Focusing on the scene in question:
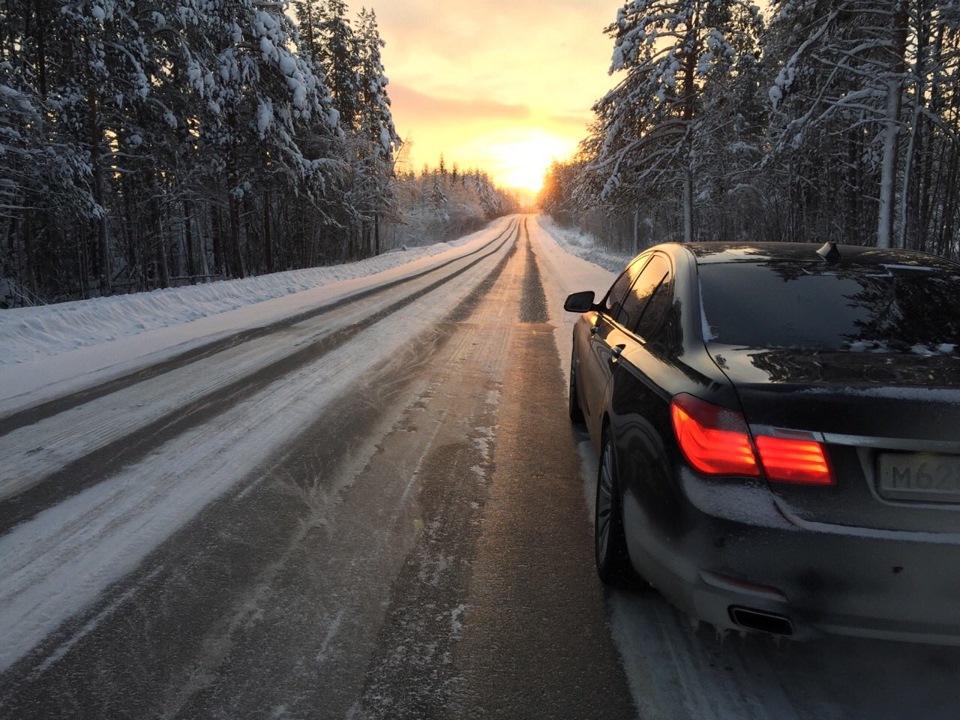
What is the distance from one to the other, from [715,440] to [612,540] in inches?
34.4

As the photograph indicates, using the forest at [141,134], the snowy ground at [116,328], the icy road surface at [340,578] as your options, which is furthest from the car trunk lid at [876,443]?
the forest at [141,134]

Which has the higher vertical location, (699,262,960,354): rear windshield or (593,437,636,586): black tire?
(699,262,960,354): rear windshield

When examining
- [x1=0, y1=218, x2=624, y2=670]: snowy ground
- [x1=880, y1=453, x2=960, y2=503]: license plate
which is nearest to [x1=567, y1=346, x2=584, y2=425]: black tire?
[x1=0, y1=218, x2=624, y2=670]: snowy ground

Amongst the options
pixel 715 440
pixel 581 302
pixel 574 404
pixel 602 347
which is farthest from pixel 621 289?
pixel 715 440

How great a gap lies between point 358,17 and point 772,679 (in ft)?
148

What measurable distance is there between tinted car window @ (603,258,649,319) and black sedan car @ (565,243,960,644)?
4.65 feet

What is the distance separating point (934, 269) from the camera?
118 inches

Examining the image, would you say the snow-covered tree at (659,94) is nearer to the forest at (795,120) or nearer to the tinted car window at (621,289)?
the forest at (795,120)

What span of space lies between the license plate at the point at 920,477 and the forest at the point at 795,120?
12.2m

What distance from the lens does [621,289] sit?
14.3 ft

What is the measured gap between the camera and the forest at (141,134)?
43.4 feet

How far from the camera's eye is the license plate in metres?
1.81

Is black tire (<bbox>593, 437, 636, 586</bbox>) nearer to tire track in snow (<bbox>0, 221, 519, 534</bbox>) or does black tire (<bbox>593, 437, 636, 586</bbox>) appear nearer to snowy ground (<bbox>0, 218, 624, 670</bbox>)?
snowy ground (<bbox>0, 218, 624, 670</bbox>)

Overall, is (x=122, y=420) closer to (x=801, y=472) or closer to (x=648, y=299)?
(x=648, y=299)
